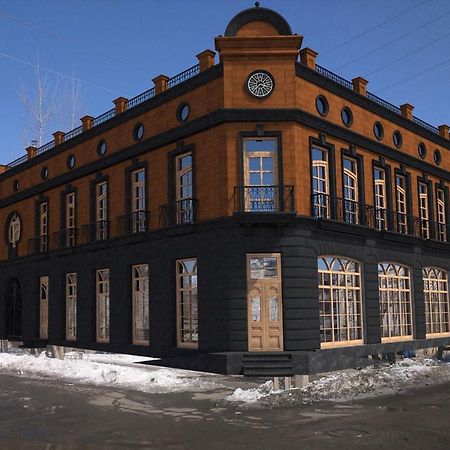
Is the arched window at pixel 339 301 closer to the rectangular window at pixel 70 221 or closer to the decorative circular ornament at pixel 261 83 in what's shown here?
the decorative circular ornament at pixel 261 83

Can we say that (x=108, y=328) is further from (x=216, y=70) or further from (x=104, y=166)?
(x=216, y=70)

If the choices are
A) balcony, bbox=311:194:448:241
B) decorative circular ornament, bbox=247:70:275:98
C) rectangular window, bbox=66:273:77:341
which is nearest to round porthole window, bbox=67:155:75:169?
rectangular window, bbox=66:273:77:341

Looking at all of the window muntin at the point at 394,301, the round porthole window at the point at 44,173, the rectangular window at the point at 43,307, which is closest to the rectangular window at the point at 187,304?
the window muntin at the point at 394,301

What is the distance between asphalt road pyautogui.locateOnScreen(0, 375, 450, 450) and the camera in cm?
954

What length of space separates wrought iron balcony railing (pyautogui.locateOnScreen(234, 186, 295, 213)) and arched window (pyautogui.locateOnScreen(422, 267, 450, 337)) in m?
10.3

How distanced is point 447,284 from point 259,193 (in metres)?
13.4

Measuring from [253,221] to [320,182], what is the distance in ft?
11.8

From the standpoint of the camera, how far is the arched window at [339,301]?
19.0m

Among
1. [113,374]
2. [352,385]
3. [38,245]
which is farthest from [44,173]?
[352,385]

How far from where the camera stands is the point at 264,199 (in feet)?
59.2

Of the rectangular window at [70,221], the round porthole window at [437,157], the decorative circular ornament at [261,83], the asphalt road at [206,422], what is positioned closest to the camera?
A: the asphalt road at [206,422]

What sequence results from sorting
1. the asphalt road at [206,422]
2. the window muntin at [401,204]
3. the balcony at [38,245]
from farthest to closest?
the balcony at [38,245]
the window muntin at [401,204]
the asphalt road at [206,422]

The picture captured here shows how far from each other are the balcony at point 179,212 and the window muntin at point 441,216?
12.9 metres

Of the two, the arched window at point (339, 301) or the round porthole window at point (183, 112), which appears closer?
the arched window at point (339, 301)
